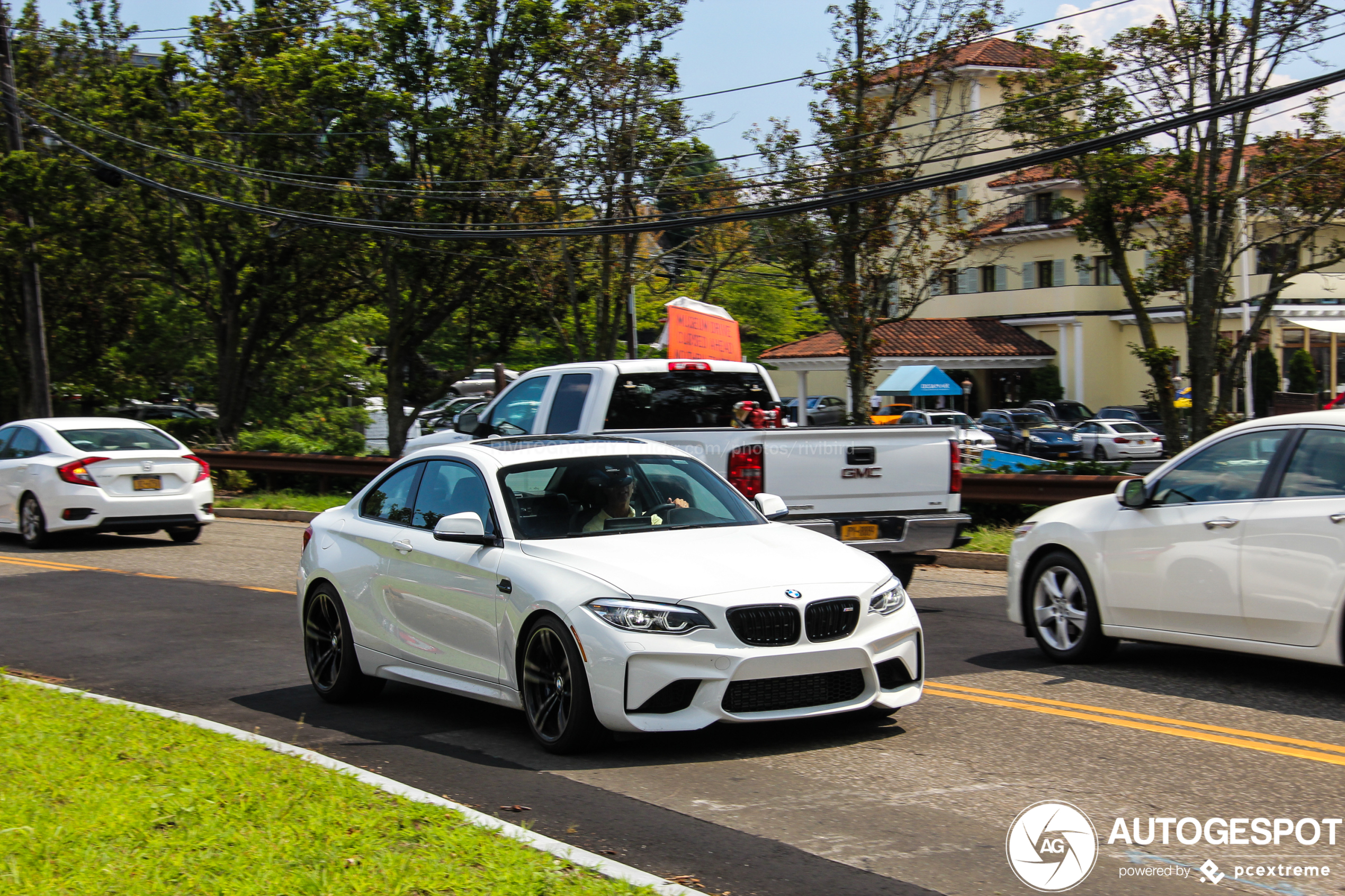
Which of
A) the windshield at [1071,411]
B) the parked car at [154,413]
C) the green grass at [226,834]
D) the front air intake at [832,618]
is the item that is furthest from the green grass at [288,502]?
the windshield at [1071,411]

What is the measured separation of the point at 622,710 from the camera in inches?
236

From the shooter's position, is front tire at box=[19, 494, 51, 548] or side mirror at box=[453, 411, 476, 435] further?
front tire at box=[19, 494, 51, 548]

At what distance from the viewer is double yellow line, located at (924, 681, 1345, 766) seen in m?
6.12

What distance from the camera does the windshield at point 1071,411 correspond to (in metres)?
50.1

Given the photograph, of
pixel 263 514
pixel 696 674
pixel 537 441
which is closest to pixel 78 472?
pixel 263 514

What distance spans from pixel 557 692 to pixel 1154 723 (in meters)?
3.11

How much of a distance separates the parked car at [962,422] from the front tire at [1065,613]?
26.2 m

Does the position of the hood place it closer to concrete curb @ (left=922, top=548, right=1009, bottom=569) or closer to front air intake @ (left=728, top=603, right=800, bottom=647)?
front air intake @ (left=728, top=603, right=800, bottom=647)

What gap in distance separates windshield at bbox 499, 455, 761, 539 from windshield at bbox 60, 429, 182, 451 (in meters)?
12.0

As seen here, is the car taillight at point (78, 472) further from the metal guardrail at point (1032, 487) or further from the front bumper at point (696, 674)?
the front bumper at point (696, 674)

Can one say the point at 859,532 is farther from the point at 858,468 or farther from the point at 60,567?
the point at 60,567

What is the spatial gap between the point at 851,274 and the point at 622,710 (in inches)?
754

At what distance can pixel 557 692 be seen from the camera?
6.31 m

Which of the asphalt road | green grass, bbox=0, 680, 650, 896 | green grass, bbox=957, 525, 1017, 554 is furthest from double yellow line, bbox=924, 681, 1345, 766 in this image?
green grass, bbox=957, 525, 1017, 554
